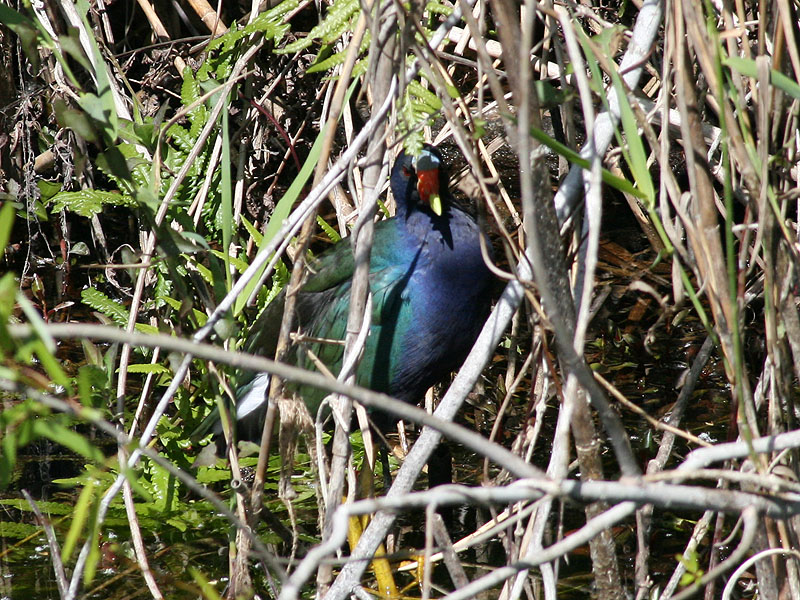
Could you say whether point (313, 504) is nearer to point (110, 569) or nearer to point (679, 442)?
point (110, 569)

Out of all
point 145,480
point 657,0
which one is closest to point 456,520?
point 145,480

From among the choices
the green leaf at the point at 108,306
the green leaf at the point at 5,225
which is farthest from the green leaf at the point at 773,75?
the green leaf at the point at 108,306

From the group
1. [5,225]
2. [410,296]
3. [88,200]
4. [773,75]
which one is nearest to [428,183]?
[410,296]

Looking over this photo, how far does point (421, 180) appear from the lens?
2168mm

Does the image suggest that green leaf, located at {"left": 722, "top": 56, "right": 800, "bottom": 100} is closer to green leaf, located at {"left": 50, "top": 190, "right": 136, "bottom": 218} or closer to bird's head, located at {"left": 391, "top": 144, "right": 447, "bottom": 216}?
bird's head, located at {"left": 391, "top": 144, "right": 447, "bottom": 216}

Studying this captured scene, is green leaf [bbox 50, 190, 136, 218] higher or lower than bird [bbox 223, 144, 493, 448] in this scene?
higher

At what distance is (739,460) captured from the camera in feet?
5.12

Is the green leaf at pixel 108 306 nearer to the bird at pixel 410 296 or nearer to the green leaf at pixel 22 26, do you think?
the bird at pixel 410 296

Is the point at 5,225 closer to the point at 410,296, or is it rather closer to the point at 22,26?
the point at 22,26

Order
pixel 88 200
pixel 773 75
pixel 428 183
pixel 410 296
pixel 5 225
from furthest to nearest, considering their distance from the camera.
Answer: pixel 88 200 → pixel 410 296 → pixel 428 183 → pixel 773 75 → pixel 5 225

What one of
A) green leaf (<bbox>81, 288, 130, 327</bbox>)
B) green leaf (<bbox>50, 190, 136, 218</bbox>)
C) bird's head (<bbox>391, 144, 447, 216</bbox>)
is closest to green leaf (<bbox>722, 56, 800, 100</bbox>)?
bird's head (<bbox>391, 144, 447, 216</bbox>)

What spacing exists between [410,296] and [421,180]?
0.29 m

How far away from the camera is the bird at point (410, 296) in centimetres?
225

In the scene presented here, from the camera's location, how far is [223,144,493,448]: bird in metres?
2.25
